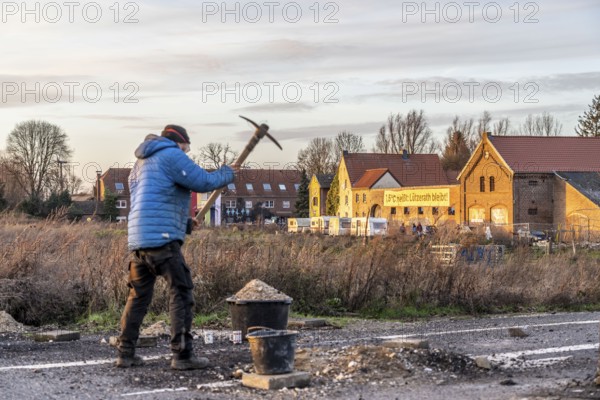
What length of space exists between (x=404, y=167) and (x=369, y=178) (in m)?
6.80

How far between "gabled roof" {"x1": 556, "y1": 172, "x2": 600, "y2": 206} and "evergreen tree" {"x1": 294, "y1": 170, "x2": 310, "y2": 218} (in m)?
49.9

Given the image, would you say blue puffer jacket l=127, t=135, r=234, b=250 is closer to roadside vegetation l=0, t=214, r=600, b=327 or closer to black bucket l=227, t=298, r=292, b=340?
black bucket l=227, t=298, r=292, b=340

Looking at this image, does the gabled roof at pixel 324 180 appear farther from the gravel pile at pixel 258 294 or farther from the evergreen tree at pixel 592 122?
the gravel pile at pixel 258 294

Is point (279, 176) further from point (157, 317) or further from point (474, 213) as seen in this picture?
point (157, 317)

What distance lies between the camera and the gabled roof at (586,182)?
69.3 metres

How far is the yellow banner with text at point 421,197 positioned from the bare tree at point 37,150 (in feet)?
108

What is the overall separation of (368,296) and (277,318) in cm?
483

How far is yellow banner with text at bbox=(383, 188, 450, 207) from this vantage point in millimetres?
83625

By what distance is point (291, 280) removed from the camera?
15000 millimetres

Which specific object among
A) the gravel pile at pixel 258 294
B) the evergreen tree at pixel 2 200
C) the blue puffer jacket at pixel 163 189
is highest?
the evergreen tree at pixel 2 200

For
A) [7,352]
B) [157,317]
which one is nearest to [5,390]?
[7,352]

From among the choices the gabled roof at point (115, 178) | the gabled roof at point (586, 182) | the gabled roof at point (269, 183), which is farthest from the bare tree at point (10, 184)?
the gabled roof at point (269, 183)

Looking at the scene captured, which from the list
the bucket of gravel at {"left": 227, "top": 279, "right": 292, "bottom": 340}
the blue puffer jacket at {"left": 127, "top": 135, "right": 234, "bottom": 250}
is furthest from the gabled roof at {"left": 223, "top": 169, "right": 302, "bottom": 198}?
the blue puffer jacket at {"left": 127, "top": 135, "right": 234, "bottom": 250}

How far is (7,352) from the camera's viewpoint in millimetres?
9922
